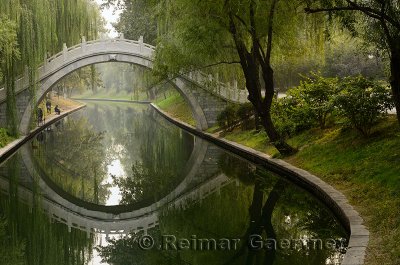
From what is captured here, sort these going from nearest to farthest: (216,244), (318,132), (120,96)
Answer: (216,244), (318,132), (120,96)

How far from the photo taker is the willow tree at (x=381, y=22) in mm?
8742

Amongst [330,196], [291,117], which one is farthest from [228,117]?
[330,196]

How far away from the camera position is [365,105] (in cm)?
1216

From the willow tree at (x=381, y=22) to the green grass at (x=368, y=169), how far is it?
1292 mm

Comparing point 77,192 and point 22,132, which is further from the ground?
point 22,132

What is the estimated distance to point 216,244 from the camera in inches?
321

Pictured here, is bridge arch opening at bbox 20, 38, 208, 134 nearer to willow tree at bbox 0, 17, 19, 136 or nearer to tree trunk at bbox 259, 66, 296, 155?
willow tree at bbox 0, 17, 19, 136

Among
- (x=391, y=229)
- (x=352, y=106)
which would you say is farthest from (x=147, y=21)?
(x=391, y=229)

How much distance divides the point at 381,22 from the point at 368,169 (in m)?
2.88

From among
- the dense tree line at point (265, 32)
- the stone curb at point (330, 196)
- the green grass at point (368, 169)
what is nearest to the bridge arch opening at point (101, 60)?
the stone curb at point (330, 196)

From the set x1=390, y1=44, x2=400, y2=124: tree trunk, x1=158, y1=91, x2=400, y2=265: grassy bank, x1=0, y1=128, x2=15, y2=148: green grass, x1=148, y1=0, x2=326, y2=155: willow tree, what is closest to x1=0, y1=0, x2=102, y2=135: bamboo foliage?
x1=0, y1=128, x2=15, y2=148: green grass

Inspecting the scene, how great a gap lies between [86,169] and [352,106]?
9.02 metres

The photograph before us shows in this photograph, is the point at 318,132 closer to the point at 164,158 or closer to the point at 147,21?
the point at 164,158

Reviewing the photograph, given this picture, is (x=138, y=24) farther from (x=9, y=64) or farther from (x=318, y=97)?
(x=318, y=97)
